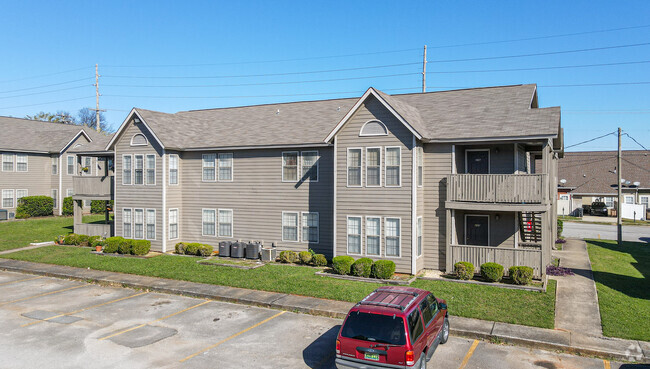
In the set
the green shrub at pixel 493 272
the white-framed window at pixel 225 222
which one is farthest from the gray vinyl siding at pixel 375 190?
the white-framed window at pixel 225 222

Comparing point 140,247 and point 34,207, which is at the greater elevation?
point 34,207

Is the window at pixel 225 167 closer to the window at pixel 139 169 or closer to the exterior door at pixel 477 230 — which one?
the window at pixel 139 169

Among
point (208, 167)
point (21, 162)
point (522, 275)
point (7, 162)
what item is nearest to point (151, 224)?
point (208, 167)

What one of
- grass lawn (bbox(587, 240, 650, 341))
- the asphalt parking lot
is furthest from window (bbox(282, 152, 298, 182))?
grass lawn (bbox(587, 240, 650, 341))

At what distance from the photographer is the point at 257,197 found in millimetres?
25828

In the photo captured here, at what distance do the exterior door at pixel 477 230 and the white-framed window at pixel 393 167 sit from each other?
13.5ft

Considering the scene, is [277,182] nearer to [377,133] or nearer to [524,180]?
[377,133]

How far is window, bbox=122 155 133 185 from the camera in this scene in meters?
27.8

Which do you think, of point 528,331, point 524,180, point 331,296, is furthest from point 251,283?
point 524,180

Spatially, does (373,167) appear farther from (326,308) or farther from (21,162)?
(21,162)

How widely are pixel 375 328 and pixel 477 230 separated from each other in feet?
44.1

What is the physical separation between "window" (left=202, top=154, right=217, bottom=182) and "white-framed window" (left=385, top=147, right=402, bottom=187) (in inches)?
432

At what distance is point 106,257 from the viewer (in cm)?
2522

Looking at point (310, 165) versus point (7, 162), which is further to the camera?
point (7, 162)
